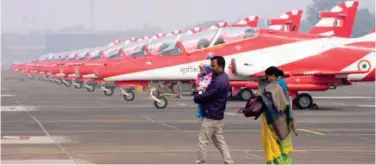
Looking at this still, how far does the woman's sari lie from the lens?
1508 centimetres

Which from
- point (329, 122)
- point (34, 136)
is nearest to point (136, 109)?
point (329, 122)

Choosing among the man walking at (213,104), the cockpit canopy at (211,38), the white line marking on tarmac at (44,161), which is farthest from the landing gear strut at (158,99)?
the man walking at (213,104)

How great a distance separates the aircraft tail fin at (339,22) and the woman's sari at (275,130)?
107ft

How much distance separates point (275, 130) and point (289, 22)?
135 feet

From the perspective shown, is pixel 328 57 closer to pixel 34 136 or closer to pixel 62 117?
pixel 62 117

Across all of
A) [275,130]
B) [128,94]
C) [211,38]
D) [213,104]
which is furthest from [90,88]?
[275,130]

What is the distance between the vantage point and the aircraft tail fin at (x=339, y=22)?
47906mm

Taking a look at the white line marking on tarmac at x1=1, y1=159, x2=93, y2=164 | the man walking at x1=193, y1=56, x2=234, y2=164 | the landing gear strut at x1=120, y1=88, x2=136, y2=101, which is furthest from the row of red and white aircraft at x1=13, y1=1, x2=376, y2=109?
the man walking at x1=193, y1=56, x2=234, y2=164

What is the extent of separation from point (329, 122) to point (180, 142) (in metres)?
7.29

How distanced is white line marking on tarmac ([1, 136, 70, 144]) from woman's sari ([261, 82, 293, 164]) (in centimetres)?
657

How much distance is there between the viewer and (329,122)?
89.4 feet

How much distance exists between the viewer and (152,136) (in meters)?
22.4

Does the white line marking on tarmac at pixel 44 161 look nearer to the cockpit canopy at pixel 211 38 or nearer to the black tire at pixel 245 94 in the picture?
the cockpit canopy at pixel 211 38

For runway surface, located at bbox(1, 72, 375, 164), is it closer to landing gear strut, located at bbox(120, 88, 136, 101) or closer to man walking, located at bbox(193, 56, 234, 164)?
man walking, located at bbox(193, 56, 234, 164)
